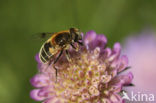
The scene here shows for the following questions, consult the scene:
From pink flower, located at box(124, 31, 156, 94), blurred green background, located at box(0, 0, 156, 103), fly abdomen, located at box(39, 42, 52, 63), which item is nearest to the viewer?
fly abdomen, located at box(39, 42, 52, 63)

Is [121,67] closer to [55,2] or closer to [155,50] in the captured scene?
[155,50]

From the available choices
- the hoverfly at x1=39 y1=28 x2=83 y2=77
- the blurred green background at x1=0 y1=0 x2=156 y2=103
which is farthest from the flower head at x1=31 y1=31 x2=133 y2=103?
the blurred green background at x1=0 y1=0 x2=156 y2=103

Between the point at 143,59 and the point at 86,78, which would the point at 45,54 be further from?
the point at 143,59

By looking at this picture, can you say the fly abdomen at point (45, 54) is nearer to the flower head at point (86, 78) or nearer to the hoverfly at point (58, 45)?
the hoverfly at point (58, 45)

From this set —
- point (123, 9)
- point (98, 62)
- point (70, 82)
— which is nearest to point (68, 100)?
point (70, 82)

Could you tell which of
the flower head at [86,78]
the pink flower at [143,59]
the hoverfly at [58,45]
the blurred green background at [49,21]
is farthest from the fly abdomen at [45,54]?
the blurred green background at [49,21]

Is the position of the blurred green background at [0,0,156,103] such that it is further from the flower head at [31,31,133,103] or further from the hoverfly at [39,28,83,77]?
the hoverfly at [39,28,83,77]

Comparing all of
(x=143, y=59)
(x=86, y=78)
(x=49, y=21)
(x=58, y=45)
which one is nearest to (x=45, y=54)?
(x=58, y=45)
